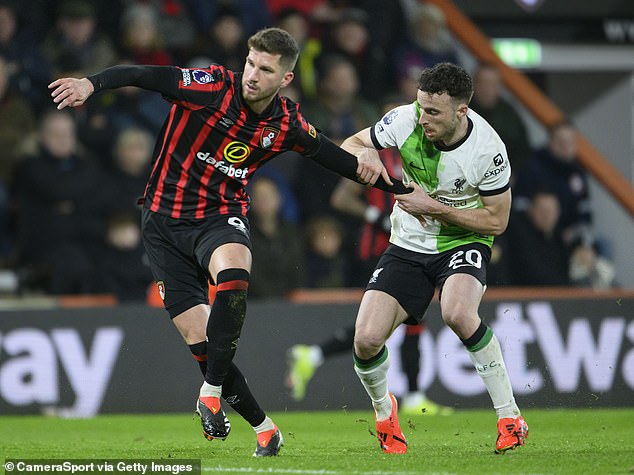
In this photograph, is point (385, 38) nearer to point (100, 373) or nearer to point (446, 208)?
point (100, 373)

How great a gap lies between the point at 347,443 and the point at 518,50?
28.4 feet

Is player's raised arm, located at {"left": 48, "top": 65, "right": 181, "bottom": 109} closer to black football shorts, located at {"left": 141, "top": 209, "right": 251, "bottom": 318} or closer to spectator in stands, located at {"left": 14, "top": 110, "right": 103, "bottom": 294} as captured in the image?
black football shorts, located at {"left": 141, "top": 209, "right": 251, "bottom": 318}

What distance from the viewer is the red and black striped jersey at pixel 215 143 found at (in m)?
6.95

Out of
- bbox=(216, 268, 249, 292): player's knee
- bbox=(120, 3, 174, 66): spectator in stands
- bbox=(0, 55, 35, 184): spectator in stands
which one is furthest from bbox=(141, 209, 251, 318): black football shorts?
bbox=(120, 3, 174, 66): spectator in stands

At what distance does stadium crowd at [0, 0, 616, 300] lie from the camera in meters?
11.4

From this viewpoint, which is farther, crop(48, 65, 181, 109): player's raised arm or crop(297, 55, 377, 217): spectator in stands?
crop(297, 55, 377, 217): spectator in stands

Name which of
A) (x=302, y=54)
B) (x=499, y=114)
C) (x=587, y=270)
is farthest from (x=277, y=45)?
(x=499, y=114)

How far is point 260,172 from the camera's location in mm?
12102

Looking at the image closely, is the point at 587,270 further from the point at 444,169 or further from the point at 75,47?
the point at 444,169

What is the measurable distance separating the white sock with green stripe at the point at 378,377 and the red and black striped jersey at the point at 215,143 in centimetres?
114

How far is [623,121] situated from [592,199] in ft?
8.40

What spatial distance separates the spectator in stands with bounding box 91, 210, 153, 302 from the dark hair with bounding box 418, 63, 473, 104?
492 cm

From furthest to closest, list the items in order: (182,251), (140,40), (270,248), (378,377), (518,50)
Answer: (518,50)
(140,40)
(270,248)
(378,377)
(182,251)

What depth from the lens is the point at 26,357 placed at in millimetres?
10703
